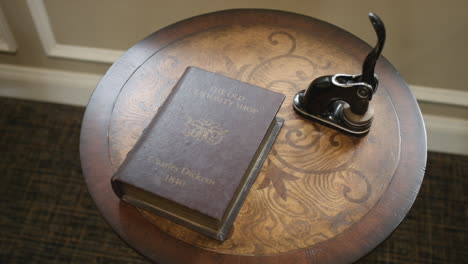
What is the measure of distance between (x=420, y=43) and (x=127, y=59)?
780mm

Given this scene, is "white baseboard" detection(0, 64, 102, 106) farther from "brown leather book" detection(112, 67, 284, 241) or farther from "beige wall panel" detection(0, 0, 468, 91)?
"brown leather book" detection(112, 67, 284, 241)

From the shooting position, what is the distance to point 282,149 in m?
0.76

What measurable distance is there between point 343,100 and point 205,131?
9.0 inches

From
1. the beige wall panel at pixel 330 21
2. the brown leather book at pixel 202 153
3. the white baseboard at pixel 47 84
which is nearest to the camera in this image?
the brown leather book at pixel 202 153

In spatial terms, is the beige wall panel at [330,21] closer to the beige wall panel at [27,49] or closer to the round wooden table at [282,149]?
the beige wall panel at [27,49]

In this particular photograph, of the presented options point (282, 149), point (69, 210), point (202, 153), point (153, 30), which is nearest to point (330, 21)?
point (153, 30)

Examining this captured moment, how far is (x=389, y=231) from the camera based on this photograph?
2.23 ft

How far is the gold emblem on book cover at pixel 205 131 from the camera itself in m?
0.68

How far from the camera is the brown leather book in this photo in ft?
2.07

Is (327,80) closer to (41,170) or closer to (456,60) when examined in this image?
(456,60)

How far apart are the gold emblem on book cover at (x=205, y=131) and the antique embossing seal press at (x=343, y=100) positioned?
0.17 metres

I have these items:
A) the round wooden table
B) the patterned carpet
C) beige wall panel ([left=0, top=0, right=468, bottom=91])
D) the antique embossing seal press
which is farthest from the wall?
the antique embossing seal press

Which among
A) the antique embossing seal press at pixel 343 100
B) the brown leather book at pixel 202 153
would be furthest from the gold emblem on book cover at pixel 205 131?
the antique embossing seal press at pixel 343 100

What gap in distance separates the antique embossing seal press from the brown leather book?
7 centimetres
